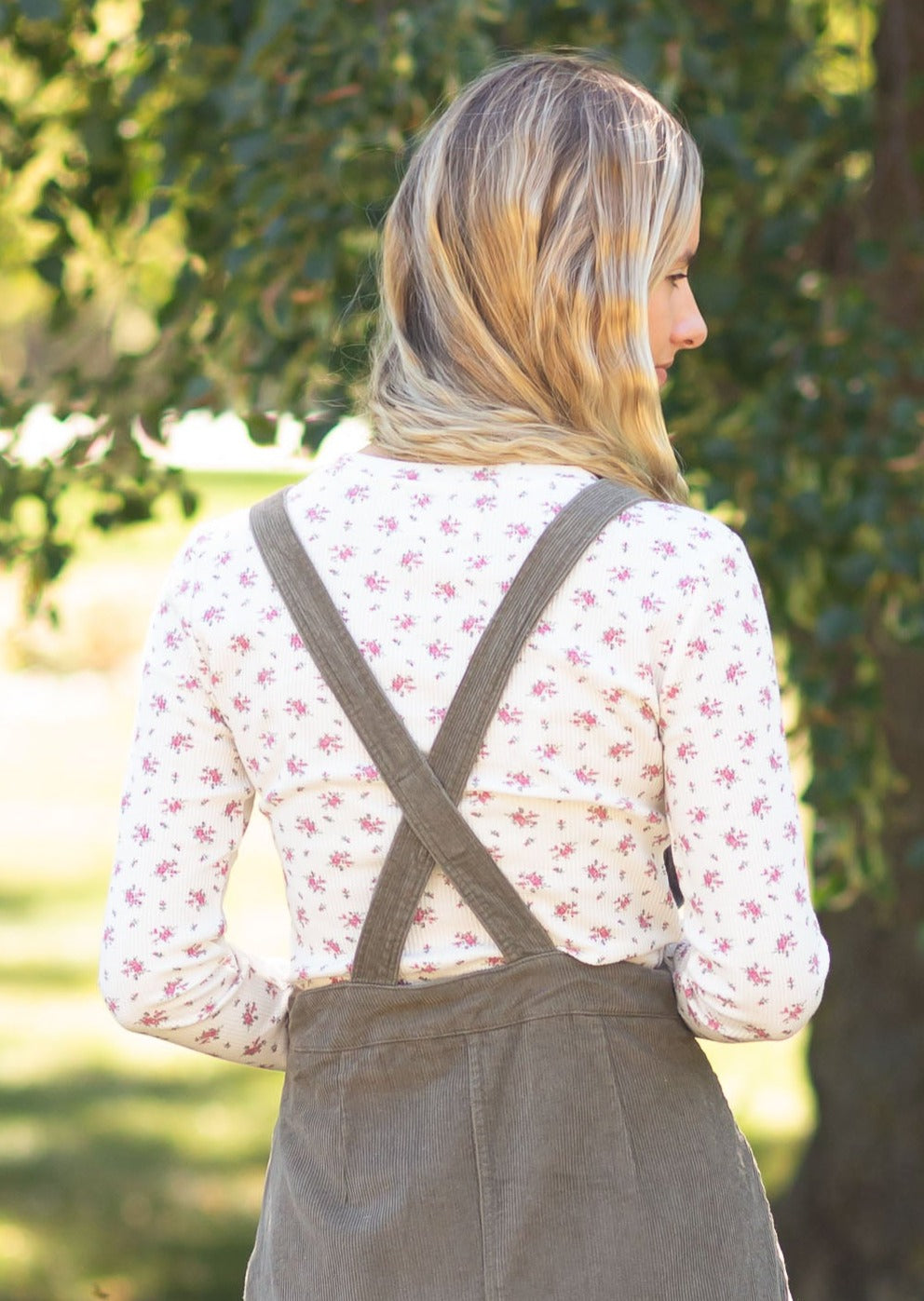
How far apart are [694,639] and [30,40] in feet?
6.66

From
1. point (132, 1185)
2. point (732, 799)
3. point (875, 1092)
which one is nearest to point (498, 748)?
point (732, 799)

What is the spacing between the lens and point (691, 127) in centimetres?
237

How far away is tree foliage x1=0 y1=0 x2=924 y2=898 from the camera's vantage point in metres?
2.35

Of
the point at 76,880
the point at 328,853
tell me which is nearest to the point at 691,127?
the point at 328,853

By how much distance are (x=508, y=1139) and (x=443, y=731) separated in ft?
1.09

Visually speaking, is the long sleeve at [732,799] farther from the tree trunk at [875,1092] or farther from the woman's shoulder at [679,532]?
the tree trunk at [875,1092]

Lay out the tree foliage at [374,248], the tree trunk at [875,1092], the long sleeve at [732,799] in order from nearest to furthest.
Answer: the long sleeve at [732,799] < the tree foliage at [374,248] < the tree trunk at [875,1092]

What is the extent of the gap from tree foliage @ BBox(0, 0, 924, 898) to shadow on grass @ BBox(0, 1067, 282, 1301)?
218 centimetres

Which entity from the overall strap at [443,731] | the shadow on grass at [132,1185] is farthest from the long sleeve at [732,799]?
the shadow on grass at [132,1185]

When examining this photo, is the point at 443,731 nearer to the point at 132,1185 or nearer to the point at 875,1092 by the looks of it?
the point at 875,1092

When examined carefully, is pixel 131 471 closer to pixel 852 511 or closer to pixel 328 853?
pixel 852 511

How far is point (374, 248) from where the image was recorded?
7.38 ft

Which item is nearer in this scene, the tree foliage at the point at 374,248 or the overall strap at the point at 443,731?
the overall strap at the point at 443,731

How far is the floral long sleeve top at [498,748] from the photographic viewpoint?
4.39 feet
